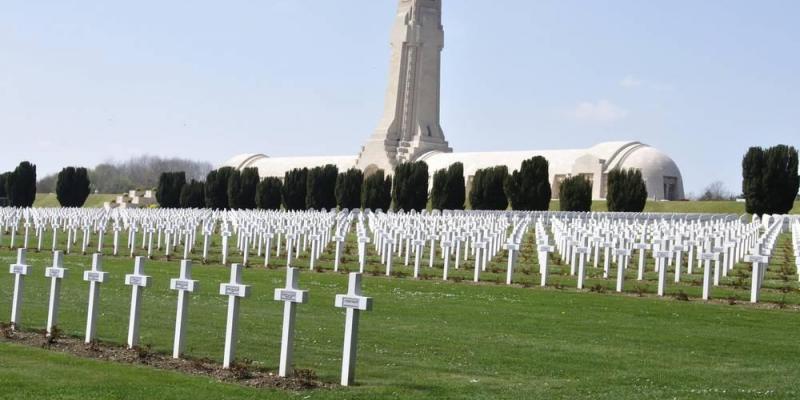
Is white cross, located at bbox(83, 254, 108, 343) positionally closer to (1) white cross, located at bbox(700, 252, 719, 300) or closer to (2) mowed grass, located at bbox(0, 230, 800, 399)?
(2) mowed grass, located at bbox(0, 230, 800, 399)

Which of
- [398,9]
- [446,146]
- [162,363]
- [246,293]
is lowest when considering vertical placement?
[162,363]

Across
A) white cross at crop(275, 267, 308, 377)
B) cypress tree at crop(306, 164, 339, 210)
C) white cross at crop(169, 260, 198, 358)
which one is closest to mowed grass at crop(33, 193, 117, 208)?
cypress tree at crop(306, 164, 339, 210)

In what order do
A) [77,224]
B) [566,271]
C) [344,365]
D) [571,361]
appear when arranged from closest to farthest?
[344,365], [571,361], [566,271], [77,224]

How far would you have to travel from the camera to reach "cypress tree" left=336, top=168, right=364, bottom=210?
53906 mm

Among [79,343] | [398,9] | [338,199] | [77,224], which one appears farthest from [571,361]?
[398,9]

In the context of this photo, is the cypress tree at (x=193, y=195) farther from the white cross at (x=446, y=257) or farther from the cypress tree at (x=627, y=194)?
the white cross at (x=446, y=257)

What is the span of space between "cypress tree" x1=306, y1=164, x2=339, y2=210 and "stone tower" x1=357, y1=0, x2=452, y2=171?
22.2 metres

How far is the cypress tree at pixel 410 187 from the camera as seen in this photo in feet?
168

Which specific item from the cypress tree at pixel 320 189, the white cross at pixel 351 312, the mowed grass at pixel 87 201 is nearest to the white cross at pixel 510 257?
the white cross at pixel 351 312

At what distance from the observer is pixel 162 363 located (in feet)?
30.4

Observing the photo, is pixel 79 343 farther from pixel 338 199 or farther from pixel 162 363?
pixel 338 199

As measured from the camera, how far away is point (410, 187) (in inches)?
2013

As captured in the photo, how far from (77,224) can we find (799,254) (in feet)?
70.5

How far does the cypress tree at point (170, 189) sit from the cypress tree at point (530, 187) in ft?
73.5
